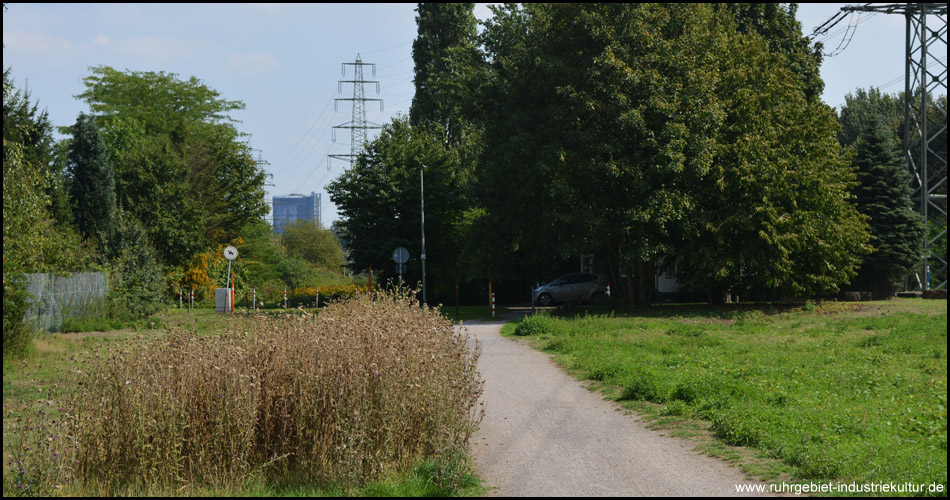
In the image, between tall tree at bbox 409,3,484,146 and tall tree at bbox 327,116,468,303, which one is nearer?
tall tree at bbox 327,116,468,303

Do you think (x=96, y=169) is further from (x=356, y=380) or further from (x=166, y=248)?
(x=356, y=380)

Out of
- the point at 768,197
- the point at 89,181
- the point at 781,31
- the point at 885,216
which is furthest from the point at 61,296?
the point at 885,216

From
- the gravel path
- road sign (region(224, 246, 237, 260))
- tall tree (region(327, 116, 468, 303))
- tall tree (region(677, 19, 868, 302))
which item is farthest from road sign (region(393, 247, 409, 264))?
the gravel path

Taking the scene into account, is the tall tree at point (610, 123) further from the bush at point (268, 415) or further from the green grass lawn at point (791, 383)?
the bush at point (268, 415)

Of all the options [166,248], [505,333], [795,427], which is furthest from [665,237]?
[166,248]

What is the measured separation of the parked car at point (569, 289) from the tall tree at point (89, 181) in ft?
74.0

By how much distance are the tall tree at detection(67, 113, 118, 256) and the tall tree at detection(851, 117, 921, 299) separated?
3719cm

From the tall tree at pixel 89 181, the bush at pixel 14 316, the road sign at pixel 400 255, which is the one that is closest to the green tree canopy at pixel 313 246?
the tall tree at pixel 89 181

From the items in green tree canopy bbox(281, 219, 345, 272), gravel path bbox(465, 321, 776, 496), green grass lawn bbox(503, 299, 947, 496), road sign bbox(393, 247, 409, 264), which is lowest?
gravel path bbox(465, 321, 776, 496)

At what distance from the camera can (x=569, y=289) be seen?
39.1 metres

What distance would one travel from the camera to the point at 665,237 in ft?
A: 88.6

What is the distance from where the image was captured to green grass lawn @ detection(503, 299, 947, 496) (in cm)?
689

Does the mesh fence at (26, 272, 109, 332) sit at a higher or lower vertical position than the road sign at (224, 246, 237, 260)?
lower

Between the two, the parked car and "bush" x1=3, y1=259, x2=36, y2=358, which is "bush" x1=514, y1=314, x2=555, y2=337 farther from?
the parked car
